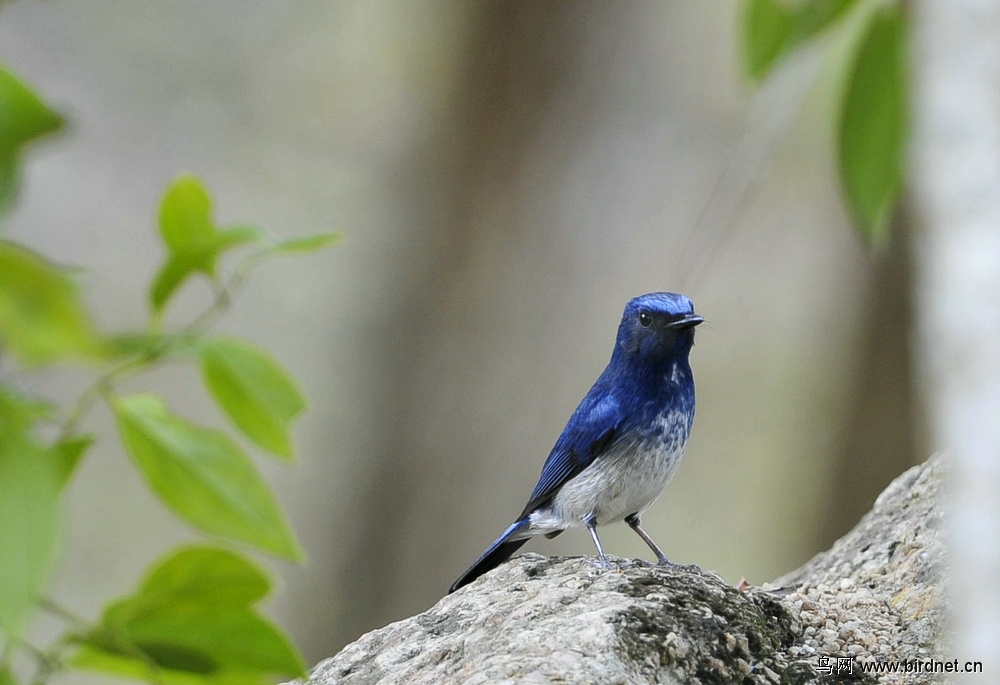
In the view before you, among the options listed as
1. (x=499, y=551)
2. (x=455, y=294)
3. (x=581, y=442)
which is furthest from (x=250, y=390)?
(x=455, y=294)

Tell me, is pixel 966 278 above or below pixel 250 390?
below

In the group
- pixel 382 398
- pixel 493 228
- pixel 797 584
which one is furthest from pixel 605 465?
pixel 382 398

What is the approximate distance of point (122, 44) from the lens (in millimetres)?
8961

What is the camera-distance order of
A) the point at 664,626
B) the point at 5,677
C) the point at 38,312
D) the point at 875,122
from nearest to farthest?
the point at 38,312 → the point at 5,677 → the point at 875,122 → the point at 664,626

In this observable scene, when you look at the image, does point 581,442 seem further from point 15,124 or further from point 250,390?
point 15,124

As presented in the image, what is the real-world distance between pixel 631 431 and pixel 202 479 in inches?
73.3

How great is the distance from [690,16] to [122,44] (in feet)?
14.9

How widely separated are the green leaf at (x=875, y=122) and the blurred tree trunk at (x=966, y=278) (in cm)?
32

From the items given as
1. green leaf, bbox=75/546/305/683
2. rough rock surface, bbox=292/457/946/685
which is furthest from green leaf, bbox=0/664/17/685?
rough rock surface, bbox=292/457/946/685

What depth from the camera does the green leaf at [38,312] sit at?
1.91 feet

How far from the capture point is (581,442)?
2709 millimetres

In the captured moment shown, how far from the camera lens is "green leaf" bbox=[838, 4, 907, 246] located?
1.38 meters

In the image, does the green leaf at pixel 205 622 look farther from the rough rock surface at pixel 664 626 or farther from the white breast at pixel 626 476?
the white breast at pixel 626 476

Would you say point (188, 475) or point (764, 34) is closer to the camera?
point (188, 475)
